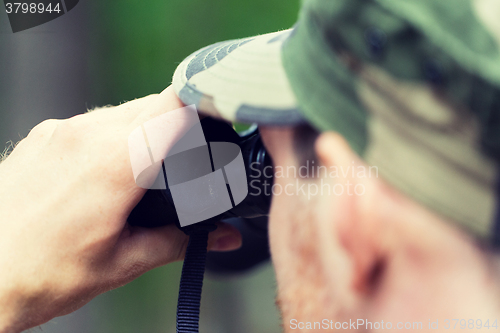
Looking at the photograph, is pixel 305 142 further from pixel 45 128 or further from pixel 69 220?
pixel 45 128

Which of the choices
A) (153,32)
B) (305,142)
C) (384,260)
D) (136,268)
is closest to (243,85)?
(305,142)

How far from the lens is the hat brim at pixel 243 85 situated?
12.1 inches

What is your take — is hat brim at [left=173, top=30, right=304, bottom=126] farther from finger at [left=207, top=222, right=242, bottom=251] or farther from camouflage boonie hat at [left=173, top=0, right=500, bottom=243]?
finger at [left=207, top=222, right=242, bottom=251]

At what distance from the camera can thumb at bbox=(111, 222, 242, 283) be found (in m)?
0.49

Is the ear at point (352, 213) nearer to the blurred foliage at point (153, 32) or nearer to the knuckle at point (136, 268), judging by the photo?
the knuckle at point (136, 268)

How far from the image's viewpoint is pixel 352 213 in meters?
0.26

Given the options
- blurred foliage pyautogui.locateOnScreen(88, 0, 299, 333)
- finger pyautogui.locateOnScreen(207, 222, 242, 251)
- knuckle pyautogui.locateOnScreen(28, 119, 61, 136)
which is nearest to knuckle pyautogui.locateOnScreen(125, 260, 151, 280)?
finger pyautogui.locateOnScreen(207, 222, 242, 251)

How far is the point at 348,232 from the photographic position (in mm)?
267

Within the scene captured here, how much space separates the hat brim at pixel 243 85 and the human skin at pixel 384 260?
0.05 metres

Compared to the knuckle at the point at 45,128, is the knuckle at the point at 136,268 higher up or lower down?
lower down

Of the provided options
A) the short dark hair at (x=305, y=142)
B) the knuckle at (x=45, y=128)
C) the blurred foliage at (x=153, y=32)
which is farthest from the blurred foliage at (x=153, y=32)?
the short dark hair at (x=305, y=142)

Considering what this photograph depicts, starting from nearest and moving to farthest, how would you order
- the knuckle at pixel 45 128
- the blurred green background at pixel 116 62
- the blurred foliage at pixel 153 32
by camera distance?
the knuckle at pixel 45 128
the blurred green background at pixel 116 62
the blurred foliage at pixel 153 32

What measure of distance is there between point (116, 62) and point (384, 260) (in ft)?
3.88

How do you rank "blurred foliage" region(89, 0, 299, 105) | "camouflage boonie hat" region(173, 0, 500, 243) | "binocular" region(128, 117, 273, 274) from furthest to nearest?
"blurred foliage" region(89, 0, 299, 105), "binocular" region(128, 117, 273, 274), "camouflage boonie hat" region(173, 0, 500, 243)
